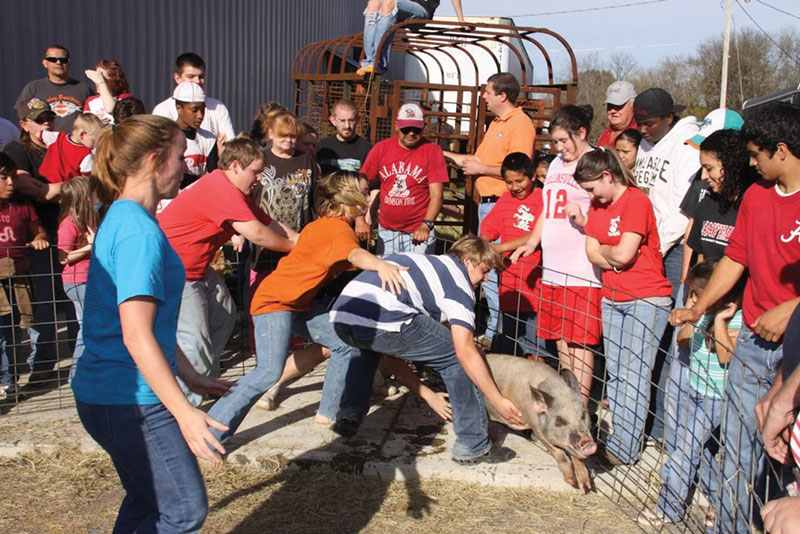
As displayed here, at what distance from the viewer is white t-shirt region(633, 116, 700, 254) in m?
4.89

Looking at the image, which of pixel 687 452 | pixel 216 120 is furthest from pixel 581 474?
pixel 216 120

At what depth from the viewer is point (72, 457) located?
4453mm

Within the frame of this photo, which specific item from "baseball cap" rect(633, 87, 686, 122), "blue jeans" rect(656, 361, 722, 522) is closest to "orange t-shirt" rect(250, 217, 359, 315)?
"blue jeans" rect(656, 361, 722, 522)

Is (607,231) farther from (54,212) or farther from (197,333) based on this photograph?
(54,212)

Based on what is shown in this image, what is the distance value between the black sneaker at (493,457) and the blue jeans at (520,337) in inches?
37.2

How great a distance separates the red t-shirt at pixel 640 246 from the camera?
436cm

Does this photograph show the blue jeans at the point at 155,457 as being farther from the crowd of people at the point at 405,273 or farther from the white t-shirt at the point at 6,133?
the white t-shirt at the point at 6,133

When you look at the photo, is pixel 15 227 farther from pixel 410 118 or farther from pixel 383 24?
pixel 383 24

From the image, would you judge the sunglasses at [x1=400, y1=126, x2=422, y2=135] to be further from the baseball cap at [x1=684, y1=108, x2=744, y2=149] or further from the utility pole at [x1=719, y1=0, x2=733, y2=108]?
the utility pole at [x1=719, y1=0, x2=733, y2=108]

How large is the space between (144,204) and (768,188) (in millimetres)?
2791

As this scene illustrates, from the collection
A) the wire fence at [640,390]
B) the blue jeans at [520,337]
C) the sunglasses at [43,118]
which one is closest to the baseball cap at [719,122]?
the wire fence at [640,390]

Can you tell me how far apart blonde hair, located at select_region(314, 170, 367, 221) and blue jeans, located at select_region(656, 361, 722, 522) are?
6.69 ft

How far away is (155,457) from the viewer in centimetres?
246

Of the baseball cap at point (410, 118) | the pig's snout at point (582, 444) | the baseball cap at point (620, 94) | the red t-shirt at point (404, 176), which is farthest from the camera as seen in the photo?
the red t-shirt at point (404, 176)
